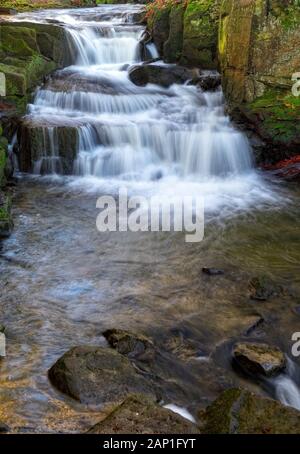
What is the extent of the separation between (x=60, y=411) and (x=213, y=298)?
8.72 ft

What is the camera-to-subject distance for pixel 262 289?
582cm

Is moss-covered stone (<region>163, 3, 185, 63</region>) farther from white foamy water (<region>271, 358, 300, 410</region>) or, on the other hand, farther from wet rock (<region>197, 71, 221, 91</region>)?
white foamy water (<region>271, 358, 300, 410</region>)

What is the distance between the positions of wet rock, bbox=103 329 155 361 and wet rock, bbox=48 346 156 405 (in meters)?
0.35

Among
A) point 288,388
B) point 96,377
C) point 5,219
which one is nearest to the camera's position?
point 96,377

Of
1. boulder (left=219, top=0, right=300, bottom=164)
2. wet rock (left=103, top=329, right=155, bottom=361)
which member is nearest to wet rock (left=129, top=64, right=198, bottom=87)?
boulder (left=219, top=0, right=300, bottom=164)

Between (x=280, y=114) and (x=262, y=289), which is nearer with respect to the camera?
(x=262, y=289)

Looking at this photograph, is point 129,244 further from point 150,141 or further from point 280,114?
point 280,114

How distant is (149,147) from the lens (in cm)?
1091

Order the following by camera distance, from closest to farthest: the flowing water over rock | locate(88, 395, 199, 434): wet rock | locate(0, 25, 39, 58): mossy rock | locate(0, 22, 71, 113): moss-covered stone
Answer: locate(88, 395, 199, 434): wet rock → the flowing water over rock → locate(0, 22, 71, 113): moss-covered stone → locate(0, 25, 39, 58): mossy rock

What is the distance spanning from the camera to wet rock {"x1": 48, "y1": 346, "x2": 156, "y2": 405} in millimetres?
3781

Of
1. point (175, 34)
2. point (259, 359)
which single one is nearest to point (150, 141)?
point (175, 34)

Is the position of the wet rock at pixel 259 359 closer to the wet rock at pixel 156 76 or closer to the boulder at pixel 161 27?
the wet rock at pixel 156 76

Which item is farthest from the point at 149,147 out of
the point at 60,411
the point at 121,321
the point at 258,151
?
the point at 60,411

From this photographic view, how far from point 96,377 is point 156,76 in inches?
426
